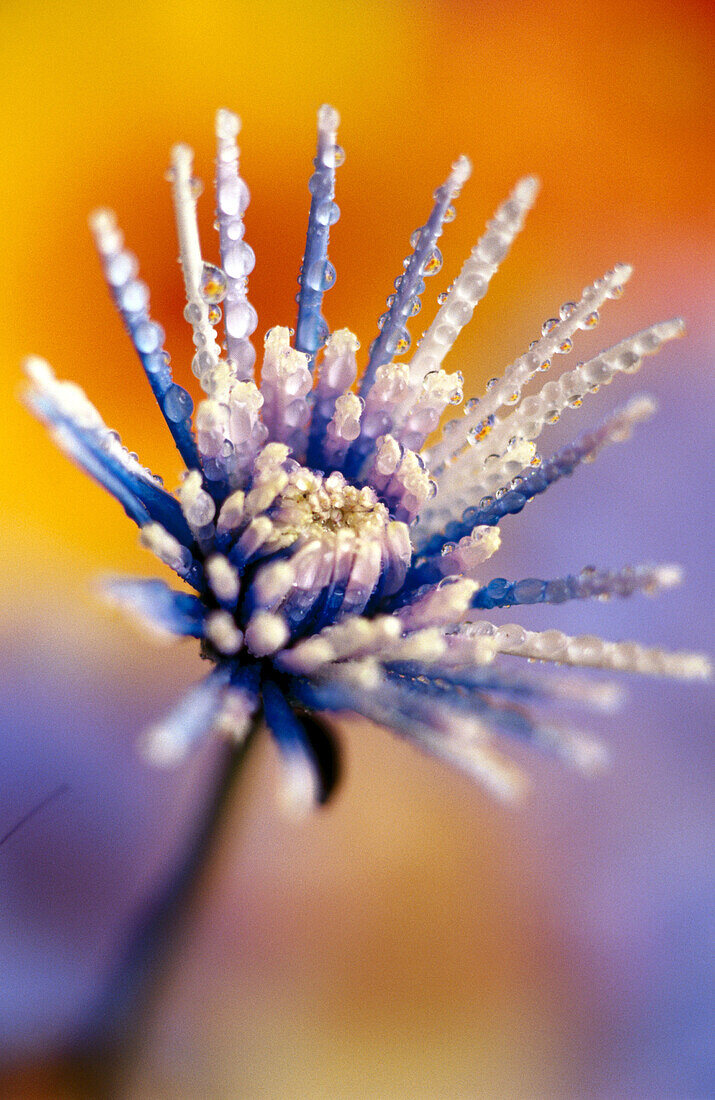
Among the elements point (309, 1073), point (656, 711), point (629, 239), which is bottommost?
point (309, 1073)

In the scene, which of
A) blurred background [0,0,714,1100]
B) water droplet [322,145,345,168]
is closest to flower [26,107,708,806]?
water droplet [322,145,345,168]

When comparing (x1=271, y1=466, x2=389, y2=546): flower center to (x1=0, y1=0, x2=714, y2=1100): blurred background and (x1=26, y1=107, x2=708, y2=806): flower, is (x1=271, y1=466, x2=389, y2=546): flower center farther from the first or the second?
(x1=0, y1=0, x2=714, y2=1100): blurred background

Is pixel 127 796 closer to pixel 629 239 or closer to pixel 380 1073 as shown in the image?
pixel 380 1073

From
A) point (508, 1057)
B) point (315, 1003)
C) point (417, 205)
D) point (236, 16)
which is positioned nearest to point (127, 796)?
point (315, 1003)

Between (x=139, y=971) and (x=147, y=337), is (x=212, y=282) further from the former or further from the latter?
(x=139, y=971)

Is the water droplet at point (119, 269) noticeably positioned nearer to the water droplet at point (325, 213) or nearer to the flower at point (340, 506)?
the flower at point (340, 506)

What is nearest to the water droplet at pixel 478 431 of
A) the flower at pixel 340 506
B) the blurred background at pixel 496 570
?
the flower at pixel 340 506
